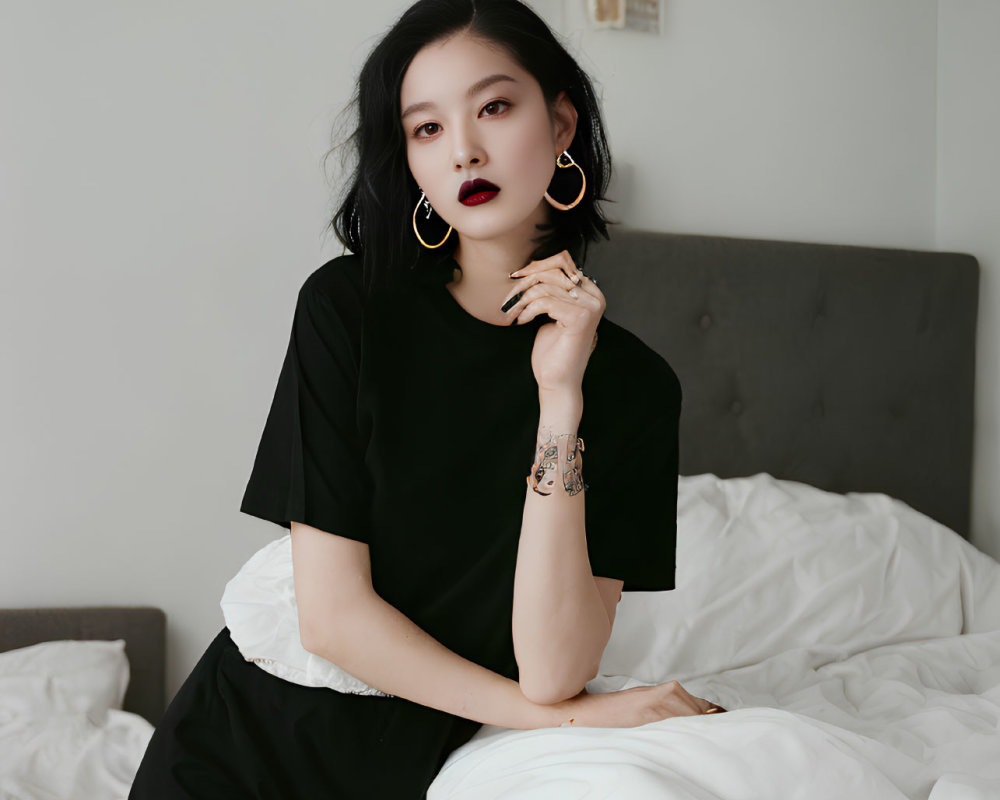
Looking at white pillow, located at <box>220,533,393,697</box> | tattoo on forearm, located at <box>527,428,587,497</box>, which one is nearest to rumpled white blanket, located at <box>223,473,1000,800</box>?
white pillow, located at <box>220,533,393,697</box>

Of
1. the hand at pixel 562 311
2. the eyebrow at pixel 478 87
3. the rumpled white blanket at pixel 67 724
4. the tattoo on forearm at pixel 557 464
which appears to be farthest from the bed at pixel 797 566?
the eyebrow at pixel 478 87

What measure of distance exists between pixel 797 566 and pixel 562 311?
1.13 meters

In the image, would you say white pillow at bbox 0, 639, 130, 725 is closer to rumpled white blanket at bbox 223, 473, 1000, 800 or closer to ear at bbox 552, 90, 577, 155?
rumpled white blanket at bbox 223, 473, 1000, 800

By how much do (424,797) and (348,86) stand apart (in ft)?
5.16

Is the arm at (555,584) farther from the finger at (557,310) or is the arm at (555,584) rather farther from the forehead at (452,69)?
the forehead at (452,69)

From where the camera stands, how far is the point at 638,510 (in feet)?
3.45

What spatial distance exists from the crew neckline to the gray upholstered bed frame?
1101 mm

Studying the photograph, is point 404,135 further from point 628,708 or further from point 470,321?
point 628,708

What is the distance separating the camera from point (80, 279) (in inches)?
72.7

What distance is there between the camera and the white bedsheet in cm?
83

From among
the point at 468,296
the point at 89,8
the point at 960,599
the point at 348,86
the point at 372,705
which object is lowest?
the point at 960,599

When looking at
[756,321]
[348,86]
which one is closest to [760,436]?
[756,321]

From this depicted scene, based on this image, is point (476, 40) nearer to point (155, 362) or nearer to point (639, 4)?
point (155, 362)

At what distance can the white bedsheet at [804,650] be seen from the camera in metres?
0.83
